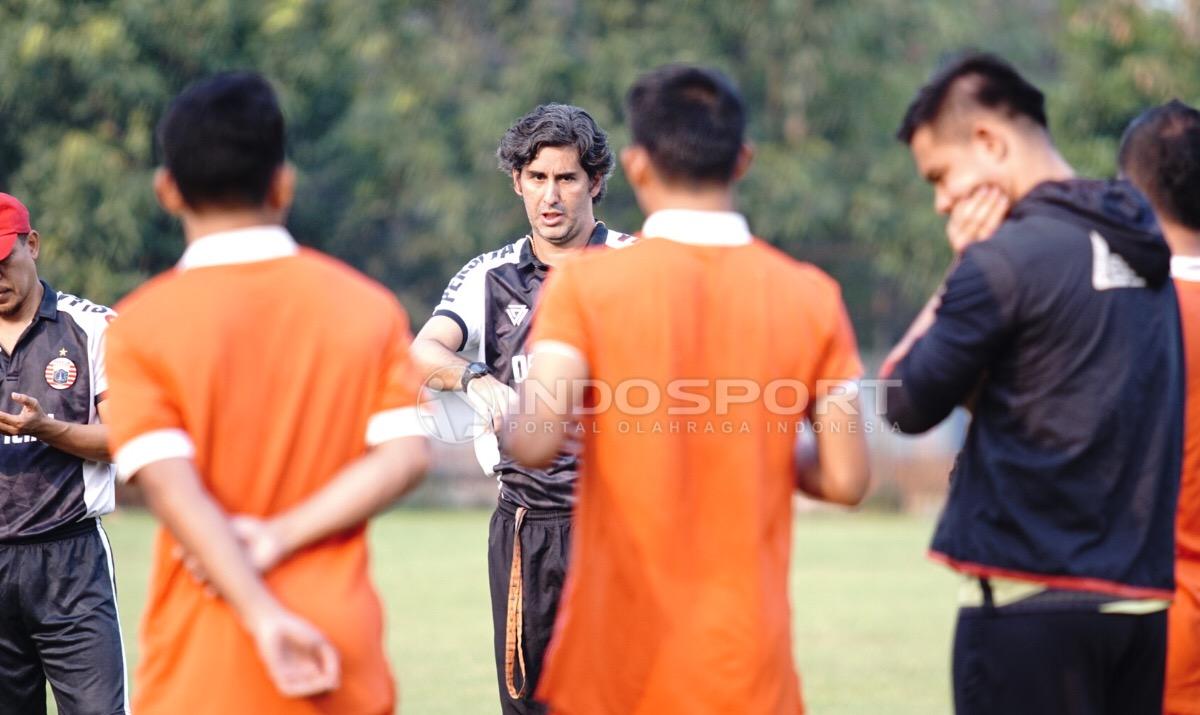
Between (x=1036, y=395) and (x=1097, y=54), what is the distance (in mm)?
24057

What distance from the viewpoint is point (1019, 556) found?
3.55 metres

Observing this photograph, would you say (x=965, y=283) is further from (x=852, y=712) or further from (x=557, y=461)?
(x=852, y=712)

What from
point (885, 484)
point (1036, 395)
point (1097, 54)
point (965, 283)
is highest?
point (1097, 54)

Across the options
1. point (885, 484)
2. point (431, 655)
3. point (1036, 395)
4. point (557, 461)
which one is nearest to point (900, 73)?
point (885, 484)

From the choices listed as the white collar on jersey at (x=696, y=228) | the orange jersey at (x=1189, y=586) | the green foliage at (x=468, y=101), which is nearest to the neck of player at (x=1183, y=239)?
the orange jersey at (x=1189, y=586)

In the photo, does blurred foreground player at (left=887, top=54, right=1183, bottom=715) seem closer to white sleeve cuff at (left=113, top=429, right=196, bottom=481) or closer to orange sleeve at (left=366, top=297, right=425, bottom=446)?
orange sleeve at (left=366, top=297, right=425, bottom=446)

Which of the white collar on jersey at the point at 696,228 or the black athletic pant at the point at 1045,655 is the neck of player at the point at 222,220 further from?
the black athletic pant at the point at 1045,655

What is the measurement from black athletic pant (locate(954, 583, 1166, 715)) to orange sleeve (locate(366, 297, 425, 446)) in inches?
53.9

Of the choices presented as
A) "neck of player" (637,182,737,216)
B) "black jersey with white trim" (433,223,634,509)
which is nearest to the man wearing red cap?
"black jersey with white trim" (433,223,634,509)

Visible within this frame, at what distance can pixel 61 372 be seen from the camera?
596cm

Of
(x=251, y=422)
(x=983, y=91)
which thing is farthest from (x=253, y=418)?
(x=983, y=91)

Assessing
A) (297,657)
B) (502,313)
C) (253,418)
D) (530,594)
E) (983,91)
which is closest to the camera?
(297,657)

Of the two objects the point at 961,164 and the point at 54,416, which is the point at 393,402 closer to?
the point at 961,164

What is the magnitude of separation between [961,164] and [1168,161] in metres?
0.95
